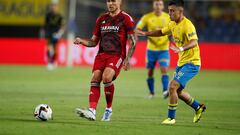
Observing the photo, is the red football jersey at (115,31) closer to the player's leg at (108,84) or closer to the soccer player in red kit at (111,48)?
the soccer player in red kit at (111,48)

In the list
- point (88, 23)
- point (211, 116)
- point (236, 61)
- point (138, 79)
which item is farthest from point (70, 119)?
point (88, 23)

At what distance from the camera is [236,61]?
32.8 metres

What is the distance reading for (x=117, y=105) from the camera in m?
16.6

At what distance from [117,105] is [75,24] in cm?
2032

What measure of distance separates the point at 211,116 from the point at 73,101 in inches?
170

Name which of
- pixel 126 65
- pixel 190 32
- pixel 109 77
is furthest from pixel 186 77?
pixel 109 77

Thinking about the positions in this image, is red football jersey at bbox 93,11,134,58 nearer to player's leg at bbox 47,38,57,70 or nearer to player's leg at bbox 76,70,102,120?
player's leg at bbox 76,70,102,120

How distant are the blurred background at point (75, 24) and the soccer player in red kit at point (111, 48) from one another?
66.0 ft

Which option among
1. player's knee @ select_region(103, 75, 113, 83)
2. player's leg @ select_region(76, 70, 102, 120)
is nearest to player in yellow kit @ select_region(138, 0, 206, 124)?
player's knee @ select_region(103, 75, 113, 83)

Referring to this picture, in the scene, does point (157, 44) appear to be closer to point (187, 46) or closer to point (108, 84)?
point (108, 84)

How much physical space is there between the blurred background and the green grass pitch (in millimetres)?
4986

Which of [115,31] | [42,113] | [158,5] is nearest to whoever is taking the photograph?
[42,113]

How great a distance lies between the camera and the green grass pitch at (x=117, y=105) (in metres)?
11.7

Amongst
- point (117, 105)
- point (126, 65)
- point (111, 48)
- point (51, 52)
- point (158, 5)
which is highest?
point (158, 5)
